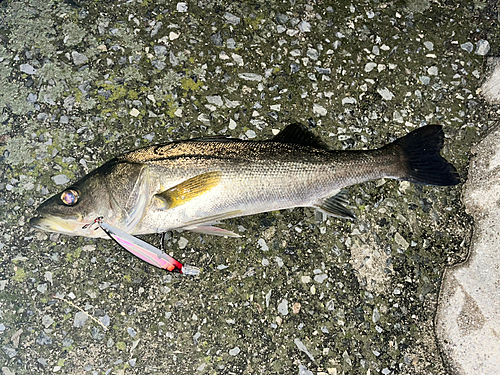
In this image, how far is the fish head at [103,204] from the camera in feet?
9.36

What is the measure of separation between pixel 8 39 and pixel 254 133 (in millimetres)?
2613

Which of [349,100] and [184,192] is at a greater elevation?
[349,100]

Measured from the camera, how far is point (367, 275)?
3506mm

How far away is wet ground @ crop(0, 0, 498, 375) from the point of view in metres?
3.31

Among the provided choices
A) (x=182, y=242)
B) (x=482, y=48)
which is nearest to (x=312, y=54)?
(x=482, y=48)

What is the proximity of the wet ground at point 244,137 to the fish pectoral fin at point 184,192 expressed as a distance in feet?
2.24

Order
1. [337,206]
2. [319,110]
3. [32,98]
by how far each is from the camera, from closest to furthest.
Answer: [337,206]
[32,98]
[319,110]

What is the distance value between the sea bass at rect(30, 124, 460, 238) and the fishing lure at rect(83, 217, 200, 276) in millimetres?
44

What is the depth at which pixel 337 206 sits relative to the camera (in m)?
3.19

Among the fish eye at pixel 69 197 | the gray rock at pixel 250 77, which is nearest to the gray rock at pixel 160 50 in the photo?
the gray rock at pixel 250 77

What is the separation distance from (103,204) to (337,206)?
1937mm

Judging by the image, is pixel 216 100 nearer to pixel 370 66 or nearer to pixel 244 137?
pixel 244 137

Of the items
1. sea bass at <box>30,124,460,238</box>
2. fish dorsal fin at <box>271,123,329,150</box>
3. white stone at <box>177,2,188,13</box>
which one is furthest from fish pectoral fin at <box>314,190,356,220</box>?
white stone at <box>177,2,188,13</box>

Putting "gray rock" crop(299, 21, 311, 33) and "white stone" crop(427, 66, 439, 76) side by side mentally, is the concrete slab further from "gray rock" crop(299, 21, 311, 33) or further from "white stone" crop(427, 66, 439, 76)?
"gray rock" crop(299, 21, 311, 33)
